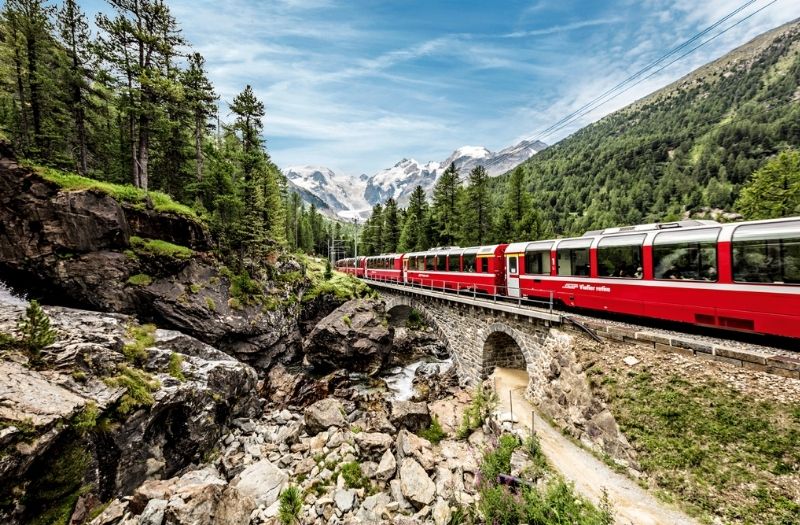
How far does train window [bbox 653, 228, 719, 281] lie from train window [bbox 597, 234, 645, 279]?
1.97ft

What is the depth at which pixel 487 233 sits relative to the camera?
4009 centimetres

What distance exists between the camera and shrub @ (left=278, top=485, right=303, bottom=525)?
31.7 feet

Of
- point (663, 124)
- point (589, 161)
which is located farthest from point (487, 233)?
point (663, 124)

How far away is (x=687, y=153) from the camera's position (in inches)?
5064

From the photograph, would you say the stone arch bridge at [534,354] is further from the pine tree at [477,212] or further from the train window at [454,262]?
the pine tree at [477,212]

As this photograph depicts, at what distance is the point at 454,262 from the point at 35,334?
21498 mm

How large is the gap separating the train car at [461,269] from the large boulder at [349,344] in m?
6.36

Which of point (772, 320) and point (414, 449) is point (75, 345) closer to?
point (414, 449)

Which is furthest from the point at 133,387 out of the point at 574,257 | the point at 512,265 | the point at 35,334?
the point at 574,257

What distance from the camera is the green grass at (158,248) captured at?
1828 centimetres

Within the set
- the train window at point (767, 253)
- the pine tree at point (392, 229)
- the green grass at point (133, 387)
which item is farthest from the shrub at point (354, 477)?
the pine tree at point (392, 229)

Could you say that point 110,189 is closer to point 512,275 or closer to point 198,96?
point 198,96

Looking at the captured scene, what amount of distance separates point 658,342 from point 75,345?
2016 centimetres

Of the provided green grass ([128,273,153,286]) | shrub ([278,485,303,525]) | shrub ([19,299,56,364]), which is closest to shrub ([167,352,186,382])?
shrub ([19,299,56,364])
